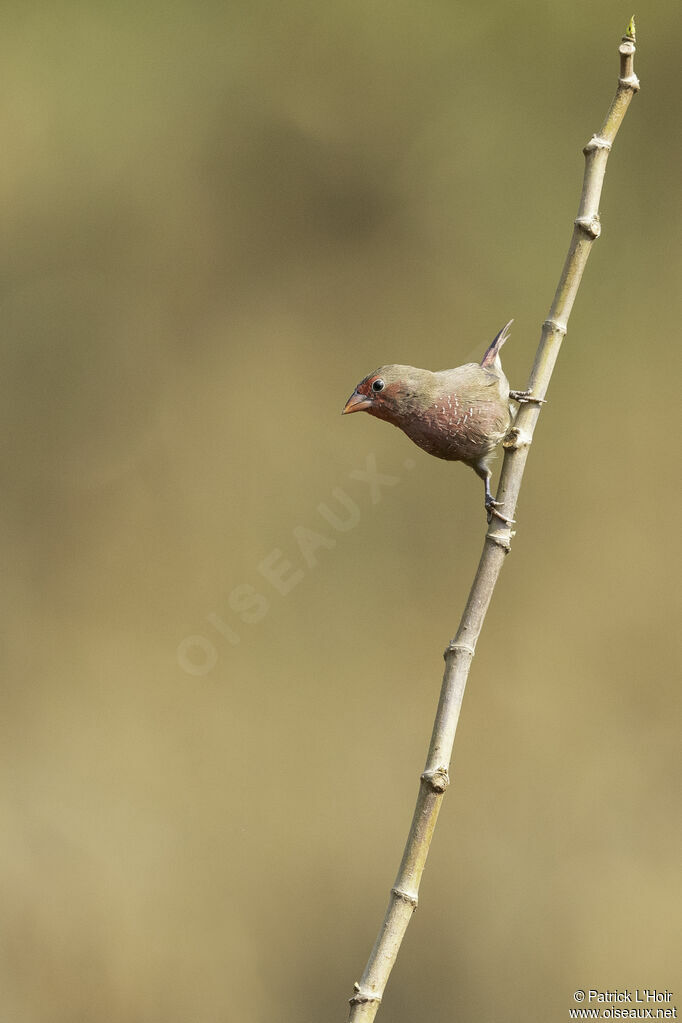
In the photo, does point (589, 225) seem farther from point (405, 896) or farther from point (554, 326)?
point (405, 896)

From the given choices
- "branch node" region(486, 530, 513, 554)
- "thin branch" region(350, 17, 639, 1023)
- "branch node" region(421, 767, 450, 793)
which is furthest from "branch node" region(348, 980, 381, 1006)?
"branch node" region(486, 530, 513, 554)

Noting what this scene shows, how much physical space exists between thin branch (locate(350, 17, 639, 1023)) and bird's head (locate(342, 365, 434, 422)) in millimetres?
84

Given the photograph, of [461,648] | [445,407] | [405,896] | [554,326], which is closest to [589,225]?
[554,326]

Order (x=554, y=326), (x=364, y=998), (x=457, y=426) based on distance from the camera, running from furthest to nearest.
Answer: (x=457, y=426), (x=554, y=326), (x=364, y=998)

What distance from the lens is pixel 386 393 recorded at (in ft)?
2.46

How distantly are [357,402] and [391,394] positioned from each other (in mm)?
31

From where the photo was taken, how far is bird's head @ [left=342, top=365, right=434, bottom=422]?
2.43ft

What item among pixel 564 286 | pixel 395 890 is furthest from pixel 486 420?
pixel 395 890

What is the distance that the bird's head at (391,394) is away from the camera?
2.43 feet

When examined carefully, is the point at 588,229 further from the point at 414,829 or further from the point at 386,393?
the point at 414,829

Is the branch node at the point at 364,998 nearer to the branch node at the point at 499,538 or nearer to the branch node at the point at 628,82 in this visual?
the branch node at the point at 499,538

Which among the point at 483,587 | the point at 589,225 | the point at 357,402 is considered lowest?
the point at 483,587

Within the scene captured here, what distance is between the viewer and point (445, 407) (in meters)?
0.79

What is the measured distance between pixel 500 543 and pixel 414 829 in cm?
20
